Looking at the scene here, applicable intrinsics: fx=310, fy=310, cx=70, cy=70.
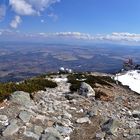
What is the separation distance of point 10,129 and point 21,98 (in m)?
4.37

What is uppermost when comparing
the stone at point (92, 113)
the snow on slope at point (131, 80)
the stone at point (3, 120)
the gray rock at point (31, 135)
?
the stone at point (3, 120)

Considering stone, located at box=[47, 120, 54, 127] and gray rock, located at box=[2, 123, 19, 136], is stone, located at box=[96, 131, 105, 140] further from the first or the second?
gray rock, located at box=[2, 123, 19, 136]

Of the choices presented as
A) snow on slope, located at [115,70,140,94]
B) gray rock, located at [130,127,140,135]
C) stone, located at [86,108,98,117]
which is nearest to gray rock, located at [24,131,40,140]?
stone, located at [86,108,98,117]

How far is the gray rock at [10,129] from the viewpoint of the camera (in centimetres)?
1318

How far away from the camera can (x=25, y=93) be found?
18531mm

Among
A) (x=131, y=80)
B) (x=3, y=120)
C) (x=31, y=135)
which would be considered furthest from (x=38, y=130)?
(x=131, y=80)

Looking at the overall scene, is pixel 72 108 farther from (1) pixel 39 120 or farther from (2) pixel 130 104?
(2) pixel 130 104

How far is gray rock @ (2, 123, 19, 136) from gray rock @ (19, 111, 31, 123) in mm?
889

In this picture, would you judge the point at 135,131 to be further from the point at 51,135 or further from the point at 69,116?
the point at 51,135

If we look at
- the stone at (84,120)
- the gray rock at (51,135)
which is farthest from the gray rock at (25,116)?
the stone at (84,120)

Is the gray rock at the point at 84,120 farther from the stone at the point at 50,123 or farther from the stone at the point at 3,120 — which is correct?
the stone at the point at 3,120

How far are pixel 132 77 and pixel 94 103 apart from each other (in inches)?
1056

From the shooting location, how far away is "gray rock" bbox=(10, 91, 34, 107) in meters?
17.3

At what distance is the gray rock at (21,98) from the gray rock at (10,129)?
3.34 meters
